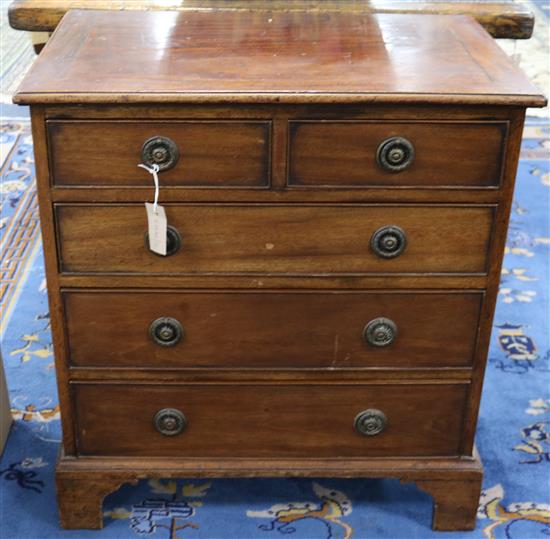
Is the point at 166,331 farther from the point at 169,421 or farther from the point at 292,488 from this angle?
the point at 292,488

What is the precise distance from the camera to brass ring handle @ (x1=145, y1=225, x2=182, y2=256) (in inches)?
61.0

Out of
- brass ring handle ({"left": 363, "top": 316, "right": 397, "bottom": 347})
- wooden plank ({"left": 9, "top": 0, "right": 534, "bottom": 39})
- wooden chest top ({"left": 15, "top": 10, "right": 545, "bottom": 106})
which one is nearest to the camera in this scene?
wooden chest top ({"left": 15, "top": 10, "right": 545, "bottom": 106})

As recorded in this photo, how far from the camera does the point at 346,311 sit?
1646 millimetres

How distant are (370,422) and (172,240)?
52 centimetres

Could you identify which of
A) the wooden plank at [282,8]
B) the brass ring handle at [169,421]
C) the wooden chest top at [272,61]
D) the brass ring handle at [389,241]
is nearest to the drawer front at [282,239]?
the brass ring handle at [389,241]

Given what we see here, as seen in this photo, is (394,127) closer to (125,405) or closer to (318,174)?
(318,174)

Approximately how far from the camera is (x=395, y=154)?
148 cm

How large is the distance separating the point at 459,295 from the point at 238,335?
394 millimetres

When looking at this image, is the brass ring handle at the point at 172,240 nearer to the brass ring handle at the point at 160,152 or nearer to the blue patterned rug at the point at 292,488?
the brass ring handle at the point at 160,152

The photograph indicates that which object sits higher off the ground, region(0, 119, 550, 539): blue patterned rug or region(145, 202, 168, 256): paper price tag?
region(145, 202, 168, 256): paper price tag

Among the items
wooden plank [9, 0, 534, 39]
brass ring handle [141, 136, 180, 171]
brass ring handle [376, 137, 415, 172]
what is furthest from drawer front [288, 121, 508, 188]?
wooden plank [9, 0, 534, 39]

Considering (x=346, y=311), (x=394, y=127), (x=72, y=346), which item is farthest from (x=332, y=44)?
(x=72, y=346)

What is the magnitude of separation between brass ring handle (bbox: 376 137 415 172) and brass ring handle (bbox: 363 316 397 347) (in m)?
0.29

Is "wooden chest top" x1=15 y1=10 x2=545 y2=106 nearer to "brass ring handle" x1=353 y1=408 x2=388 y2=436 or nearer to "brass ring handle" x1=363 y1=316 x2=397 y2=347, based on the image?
"brass ring handle" x1=363 y1=316 x2=397 y2=347
